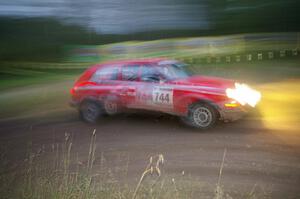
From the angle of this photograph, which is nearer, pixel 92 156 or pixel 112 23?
pixel 92 156

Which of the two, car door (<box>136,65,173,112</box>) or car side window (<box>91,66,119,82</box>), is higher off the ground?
car side window (<box>91,66,119,82</box>)

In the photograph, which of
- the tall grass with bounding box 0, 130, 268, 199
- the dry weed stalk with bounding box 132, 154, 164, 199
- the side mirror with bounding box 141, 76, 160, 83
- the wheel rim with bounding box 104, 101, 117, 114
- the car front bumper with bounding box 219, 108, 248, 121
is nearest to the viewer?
the tall grass with bounding box 0, 130, 268, 199

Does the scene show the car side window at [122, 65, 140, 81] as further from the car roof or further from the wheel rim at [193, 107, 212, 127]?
the wheel rim at [193, 107, 212, 127]

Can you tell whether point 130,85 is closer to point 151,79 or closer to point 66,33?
point 151,79

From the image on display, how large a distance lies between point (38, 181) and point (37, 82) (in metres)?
2.64

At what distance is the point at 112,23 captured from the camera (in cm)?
600

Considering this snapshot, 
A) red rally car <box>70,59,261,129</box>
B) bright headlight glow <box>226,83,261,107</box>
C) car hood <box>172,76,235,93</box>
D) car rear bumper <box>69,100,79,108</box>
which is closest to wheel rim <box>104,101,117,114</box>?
red rally car <box>70,59,261,129</box>

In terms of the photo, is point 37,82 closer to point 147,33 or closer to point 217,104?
point 147,33

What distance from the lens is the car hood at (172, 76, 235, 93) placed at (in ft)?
17.8

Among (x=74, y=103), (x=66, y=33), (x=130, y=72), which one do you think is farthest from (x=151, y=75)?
(x=66, y=33)

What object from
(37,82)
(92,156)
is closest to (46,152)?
(92,156)

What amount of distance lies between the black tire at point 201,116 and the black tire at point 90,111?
1554mm

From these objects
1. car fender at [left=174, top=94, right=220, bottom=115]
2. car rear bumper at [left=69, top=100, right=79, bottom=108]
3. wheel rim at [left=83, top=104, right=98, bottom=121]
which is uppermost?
car fender at [left=174, top=94, right=220, bottom=115]

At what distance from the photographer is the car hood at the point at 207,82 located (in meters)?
5.41
